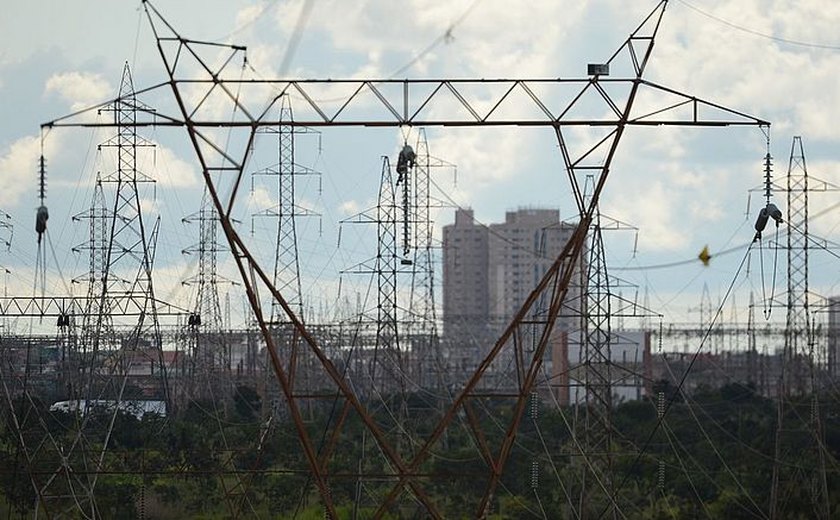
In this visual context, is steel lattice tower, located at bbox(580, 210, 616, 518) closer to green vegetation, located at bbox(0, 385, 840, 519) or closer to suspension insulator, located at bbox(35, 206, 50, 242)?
green vegetation, located at bbox(0, 385, 840, 519)

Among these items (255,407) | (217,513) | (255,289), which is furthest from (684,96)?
(255,407)

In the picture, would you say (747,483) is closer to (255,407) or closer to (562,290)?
(562,290)

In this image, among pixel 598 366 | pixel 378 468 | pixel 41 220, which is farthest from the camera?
pixel 378 468

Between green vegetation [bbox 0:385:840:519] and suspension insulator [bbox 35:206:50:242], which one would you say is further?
green vegetation [bbox 0:385:840:519]

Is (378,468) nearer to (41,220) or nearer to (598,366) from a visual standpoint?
(598,366)

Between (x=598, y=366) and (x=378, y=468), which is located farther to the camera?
(x=378, y=468)

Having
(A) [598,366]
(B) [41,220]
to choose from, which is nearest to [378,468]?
(A) [598,366]

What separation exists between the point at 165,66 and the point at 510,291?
180m

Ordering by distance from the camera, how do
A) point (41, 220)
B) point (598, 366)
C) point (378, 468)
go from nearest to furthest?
point (41, 220), point (598, 366), point (378, 468)

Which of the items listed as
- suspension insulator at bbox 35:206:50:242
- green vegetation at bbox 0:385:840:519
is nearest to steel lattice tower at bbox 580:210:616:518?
green vegetation at bbox 0:385:840:519

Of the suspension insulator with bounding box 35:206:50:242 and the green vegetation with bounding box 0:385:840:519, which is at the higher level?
the suspension insulator with bounding box 35:206:50:242

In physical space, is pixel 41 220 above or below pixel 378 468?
above

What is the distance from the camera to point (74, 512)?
36875 mm

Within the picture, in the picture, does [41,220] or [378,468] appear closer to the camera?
[41,220]
